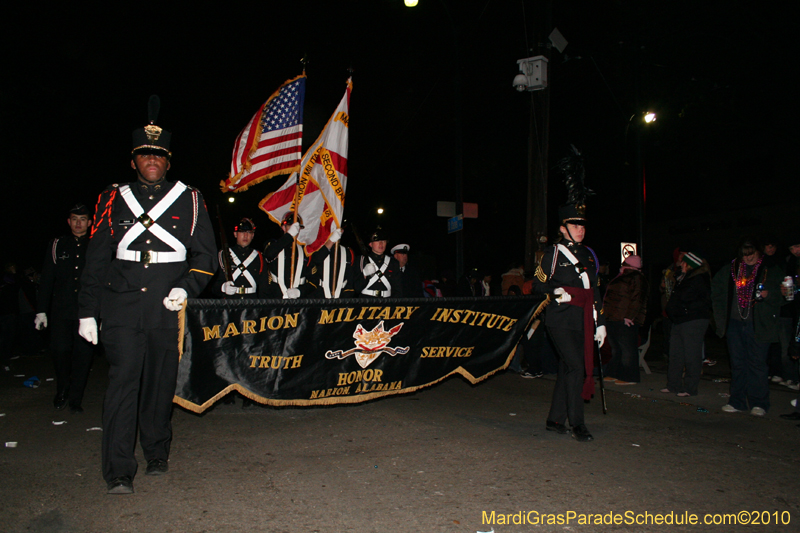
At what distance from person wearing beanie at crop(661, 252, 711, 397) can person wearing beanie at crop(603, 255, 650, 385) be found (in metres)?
0.64

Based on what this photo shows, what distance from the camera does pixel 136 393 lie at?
163 inches

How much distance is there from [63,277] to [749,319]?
779cm

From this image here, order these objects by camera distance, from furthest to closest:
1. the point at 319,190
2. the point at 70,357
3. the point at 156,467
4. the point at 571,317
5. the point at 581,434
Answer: the point at 319,190, the point at 70,357, the point at 571,317, the point at 581,434, the point at 156,467

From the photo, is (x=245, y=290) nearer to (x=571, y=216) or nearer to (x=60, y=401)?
(x=60, y=401)

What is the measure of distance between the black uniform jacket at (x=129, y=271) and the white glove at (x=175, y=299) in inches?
3.9

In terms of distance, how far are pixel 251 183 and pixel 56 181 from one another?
12886 millimetres

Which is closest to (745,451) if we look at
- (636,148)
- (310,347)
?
(310,347)

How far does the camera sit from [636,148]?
645 inches

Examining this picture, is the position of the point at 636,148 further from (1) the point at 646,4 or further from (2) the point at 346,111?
(2) the point at 346,111

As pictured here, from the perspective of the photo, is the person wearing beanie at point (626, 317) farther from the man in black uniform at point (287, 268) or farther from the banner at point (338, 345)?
the man in black uniform at point (287, 268)

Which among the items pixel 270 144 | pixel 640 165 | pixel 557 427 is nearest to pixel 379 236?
pixel 270 144

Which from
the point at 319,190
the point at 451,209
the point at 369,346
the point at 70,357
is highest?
the point at 451,209

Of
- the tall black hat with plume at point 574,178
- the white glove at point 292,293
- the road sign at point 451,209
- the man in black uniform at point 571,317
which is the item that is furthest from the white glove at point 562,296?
the road sign at point 451,209

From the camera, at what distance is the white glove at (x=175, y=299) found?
416 centimetres
